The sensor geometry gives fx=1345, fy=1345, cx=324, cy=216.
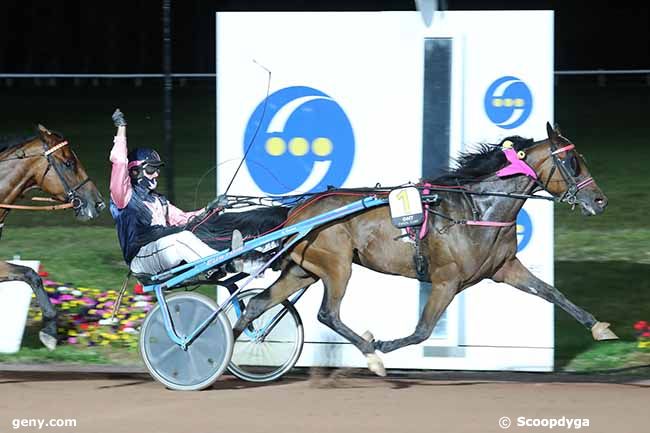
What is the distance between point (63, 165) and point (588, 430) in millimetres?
3777

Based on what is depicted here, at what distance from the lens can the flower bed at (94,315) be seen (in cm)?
995

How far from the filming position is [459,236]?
26.1 ft

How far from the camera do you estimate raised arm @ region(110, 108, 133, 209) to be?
802cm

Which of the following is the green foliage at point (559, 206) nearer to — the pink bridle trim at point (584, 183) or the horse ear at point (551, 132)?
the horse ear at point (551, 132)

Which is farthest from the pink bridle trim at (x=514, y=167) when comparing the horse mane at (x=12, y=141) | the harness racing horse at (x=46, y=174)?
the horse mane at (x=12, y=141)

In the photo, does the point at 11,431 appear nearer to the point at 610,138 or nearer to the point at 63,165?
the point at 63,165

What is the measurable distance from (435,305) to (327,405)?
2.86 ft

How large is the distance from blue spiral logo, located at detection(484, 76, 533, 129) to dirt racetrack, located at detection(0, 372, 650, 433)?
174cm

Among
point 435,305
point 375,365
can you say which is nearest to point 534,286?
point 435,305

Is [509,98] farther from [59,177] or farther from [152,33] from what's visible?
[152,33]

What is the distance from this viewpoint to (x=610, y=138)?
2023 cm

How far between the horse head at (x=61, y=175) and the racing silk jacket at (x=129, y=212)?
57 cm

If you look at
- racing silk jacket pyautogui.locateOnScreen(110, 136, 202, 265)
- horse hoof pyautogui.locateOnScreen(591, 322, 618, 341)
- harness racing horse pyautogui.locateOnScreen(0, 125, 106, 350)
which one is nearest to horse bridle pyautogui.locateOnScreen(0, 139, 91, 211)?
harness racing horse pyautogui.locateOnScreen(0, 125, 106, 350)

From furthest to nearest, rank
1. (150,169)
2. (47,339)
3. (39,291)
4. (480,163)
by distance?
(47,339) → (39,291) → (150,169) → (480,163)
